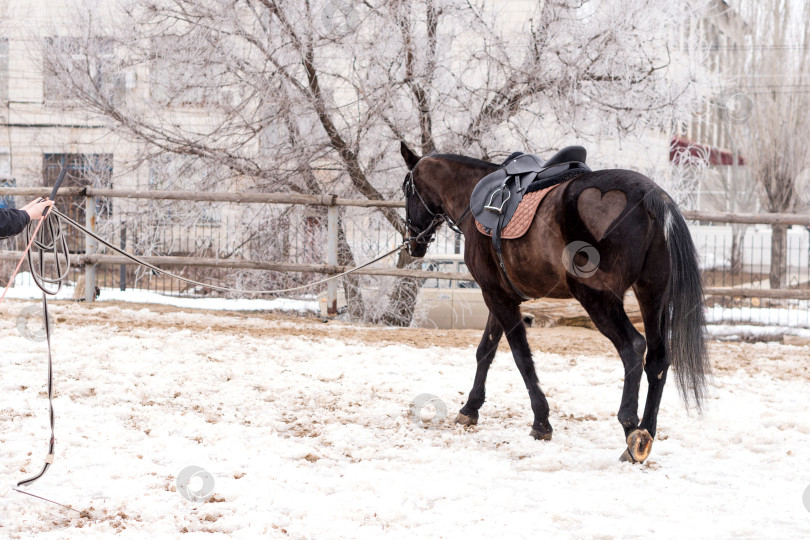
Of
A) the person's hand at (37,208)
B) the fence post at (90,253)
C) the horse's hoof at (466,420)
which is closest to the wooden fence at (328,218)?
the fence post at (90,253)

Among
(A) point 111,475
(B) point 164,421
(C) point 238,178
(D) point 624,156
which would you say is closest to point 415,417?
(B) point 164,421

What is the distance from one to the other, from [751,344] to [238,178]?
277 inches

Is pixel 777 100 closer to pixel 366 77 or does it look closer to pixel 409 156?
pixel 366 77

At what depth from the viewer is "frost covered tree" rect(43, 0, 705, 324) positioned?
9156 mm

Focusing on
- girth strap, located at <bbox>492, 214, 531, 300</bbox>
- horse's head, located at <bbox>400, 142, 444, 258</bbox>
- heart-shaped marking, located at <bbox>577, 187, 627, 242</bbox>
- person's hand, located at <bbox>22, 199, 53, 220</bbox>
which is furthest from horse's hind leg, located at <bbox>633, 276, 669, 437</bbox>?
person's hand, located at <bbox>22, 199, 53, 220</bbox>

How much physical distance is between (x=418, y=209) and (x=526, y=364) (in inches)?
58.4

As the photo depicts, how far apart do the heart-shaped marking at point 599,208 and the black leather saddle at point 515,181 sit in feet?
1.08

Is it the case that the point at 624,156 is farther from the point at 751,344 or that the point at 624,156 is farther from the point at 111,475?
the point at 111,475

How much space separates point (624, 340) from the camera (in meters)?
4.05

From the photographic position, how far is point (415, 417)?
5.03 m

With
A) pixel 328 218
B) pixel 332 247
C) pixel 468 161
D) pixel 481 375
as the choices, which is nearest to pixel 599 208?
pixel 468 161

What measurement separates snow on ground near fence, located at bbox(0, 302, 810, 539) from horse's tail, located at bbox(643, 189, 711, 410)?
0.49 meters

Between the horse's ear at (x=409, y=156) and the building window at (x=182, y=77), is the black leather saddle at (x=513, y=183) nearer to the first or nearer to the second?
the horse's ear at (x=409, y=156)

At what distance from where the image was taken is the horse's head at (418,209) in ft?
17.9
